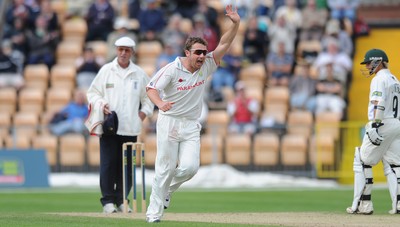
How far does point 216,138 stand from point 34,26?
7.36m

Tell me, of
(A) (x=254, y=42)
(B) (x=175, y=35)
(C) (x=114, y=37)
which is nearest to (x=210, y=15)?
(B) (x=175, y=35)

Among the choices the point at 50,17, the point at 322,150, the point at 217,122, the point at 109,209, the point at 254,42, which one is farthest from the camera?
the point at 50,17

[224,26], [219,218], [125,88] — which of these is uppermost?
[224,26]

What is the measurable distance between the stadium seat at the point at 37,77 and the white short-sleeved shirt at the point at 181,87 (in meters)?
16.6

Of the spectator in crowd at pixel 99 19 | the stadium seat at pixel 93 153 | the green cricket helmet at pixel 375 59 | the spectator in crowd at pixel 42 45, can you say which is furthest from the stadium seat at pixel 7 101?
the green cricket helmet at pixel 375 59

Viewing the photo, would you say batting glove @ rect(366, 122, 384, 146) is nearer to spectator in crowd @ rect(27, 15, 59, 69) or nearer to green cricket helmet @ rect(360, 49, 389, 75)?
green cricket helmet @ rect(360, 49, 389, 75)

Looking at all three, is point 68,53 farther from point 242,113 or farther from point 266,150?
point 266,150

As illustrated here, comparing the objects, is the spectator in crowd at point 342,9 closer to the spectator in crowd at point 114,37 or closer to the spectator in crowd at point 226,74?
the spectator in crowd at point 226,74

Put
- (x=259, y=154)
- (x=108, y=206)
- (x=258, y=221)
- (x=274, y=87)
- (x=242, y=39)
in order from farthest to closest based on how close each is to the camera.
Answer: (x=242, y=39)
(x=274, y=87)
(x=259, y=154)
(x=108, y=206)
(x=258, y=221)

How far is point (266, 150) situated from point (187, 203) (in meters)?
7.30

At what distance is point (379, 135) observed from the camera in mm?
16531

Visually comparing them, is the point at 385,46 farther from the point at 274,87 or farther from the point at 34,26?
the point at 34,26

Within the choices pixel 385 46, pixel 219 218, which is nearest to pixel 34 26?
pixel 385 46

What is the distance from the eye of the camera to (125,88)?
17.7 m
